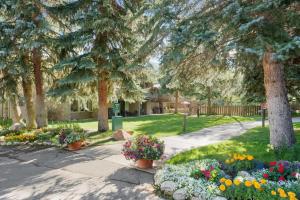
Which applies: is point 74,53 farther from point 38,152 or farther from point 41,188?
point 41,188

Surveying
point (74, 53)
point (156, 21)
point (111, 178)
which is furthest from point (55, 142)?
point (156, 21)

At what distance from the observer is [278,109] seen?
8.00m

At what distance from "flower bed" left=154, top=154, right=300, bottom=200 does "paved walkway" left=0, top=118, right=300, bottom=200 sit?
1.81 feet

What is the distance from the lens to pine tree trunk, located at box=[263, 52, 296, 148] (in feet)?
26.2

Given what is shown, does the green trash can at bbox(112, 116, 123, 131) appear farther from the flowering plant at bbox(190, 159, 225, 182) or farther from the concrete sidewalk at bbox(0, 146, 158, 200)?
the flowering plant at bbox(190, 159, 225, 182)

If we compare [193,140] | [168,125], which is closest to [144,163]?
[193,140]

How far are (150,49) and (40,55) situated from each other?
8.02 meters

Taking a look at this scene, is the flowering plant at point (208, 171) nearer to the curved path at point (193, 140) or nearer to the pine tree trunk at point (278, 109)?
the pine tree trunk at point (278, 109)

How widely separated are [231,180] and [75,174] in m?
4.14

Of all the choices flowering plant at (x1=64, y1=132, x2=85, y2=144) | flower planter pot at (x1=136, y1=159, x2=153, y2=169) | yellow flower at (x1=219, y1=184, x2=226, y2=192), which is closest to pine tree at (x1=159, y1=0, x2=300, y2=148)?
yellow flower at (x1=219, y1=184, x2=226, y2=192)

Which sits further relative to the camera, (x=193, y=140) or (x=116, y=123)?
(x=116, y=123)

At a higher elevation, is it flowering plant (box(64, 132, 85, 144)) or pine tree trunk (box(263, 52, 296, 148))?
pine tree trunk (box(263, 52, 296, 148))

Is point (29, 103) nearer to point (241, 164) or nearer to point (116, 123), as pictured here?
point (116, 123)

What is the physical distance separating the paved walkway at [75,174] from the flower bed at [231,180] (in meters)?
0.55
